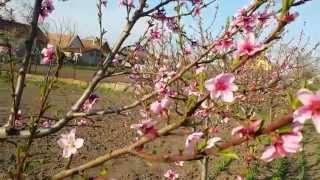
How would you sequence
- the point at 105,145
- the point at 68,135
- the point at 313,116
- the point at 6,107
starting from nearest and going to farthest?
the point at 313,116, the point at 68,135, the point at 105,145, the point at 6,107

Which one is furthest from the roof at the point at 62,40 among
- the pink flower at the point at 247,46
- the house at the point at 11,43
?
the pink flower at the point at 247,46

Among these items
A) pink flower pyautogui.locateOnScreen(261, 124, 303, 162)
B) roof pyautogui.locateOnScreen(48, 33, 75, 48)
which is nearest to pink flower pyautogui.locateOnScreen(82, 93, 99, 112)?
roof pyautogui.locateOnScreen(48, 33, 75, 48)

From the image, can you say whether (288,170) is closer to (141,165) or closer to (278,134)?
(141,165)

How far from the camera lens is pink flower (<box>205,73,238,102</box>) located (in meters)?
1.39

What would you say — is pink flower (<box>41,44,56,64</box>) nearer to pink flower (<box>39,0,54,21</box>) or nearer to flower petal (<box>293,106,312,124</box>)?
pink flower (<box>39,0,54,21</box>)

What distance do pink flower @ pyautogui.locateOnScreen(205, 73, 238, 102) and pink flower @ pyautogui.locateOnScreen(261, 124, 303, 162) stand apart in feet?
0.89

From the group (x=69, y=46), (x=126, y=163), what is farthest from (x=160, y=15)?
(x=126, y=163)

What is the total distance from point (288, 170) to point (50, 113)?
804cm

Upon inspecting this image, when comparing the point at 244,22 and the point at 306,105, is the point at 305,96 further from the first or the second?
the point at 244,22

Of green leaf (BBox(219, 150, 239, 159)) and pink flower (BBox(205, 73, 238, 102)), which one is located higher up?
pink flower (BBox(205, 73, 238, 102))

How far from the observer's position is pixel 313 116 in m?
1.11

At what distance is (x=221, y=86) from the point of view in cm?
141

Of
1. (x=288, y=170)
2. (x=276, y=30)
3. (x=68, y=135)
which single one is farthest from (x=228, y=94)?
(x=288, y=170)

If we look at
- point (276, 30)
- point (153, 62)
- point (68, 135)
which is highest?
point (153, 62)
